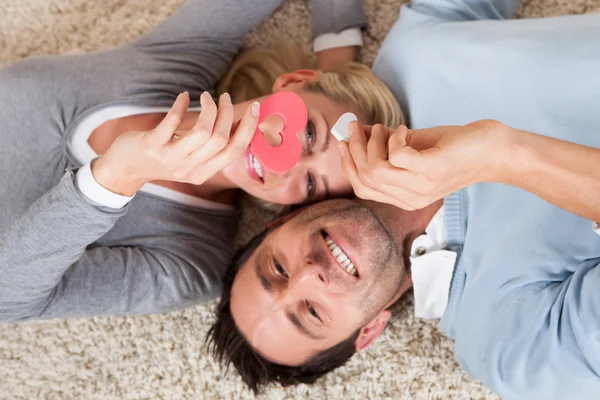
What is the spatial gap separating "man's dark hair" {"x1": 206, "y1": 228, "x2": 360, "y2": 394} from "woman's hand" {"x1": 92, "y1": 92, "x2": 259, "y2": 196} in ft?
1.21

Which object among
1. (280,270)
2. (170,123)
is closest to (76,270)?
(280,270)

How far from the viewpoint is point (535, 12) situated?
4.33ft

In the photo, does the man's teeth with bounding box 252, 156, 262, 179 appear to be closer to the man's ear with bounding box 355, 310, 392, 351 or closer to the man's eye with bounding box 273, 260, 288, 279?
the man's eye with bounding box 273, 260, 288, 279

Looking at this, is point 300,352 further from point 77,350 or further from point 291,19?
point 291,19

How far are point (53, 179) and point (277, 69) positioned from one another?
0.55 meters

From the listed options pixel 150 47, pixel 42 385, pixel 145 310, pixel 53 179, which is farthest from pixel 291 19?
pixel 42 385

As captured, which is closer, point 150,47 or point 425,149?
point 425,149

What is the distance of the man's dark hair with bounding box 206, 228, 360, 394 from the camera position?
1.10 m

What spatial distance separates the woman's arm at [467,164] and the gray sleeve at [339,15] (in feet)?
2.07

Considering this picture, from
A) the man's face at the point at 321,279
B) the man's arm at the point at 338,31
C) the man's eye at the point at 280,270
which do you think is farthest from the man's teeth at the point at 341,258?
the man's arm at the point at 338,31

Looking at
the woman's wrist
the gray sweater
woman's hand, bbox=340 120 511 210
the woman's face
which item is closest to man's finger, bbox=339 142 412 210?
woman's hand, bbox=340 120 511 210

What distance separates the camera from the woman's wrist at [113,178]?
0.86m

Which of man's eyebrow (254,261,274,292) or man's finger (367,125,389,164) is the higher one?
man's finger (367,125,389,164)

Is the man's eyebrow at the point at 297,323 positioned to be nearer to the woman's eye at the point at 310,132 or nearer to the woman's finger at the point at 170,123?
the woman's eye at the point at 310,132
